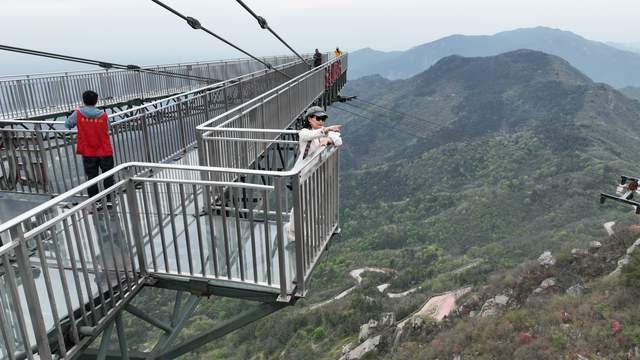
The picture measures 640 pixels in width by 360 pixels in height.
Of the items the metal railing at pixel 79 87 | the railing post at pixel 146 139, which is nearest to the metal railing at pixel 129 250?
the railing post at pixel 146 139

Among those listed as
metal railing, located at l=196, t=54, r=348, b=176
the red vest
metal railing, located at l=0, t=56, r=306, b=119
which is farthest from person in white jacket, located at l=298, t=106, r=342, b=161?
metal railing, located at l=0, t=56, r=306, b=119

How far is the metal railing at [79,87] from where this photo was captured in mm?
14117

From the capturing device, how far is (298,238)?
4.33m

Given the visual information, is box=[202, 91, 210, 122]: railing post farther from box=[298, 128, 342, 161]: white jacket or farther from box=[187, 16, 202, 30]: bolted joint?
box=[298, 128, 342, 161]: white jacket

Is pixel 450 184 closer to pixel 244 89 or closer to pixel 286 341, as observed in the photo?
pixel 286 341

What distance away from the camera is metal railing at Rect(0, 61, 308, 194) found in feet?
22.8

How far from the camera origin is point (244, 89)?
14.1 metres

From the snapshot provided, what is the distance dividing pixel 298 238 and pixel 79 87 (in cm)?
1564

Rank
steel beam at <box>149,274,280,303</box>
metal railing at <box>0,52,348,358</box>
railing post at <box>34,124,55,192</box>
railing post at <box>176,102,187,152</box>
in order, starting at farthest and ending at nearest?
railing post at <box>176,102,187,152</box>, railing post at <box>34,124,55,192</box>, steel beam at <box>149,274,280,303</box>, metal railing at <box>0,52,348,358</box>

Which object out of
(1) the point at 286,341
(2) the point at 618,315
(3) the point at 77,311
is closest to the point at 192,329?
(1) the point at 286,341

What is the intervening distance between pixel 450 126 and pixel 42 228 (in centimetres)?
18870

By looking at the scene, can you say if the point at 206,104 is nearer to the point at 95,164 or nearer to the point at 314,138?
the point at 95,164

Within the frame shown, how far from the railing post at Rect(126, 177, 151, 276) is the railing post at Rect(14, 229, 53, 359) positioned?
49.4 inches

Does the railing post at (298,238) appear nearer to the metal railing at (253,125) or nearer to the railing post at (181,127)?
the metal railing at (253,125)
